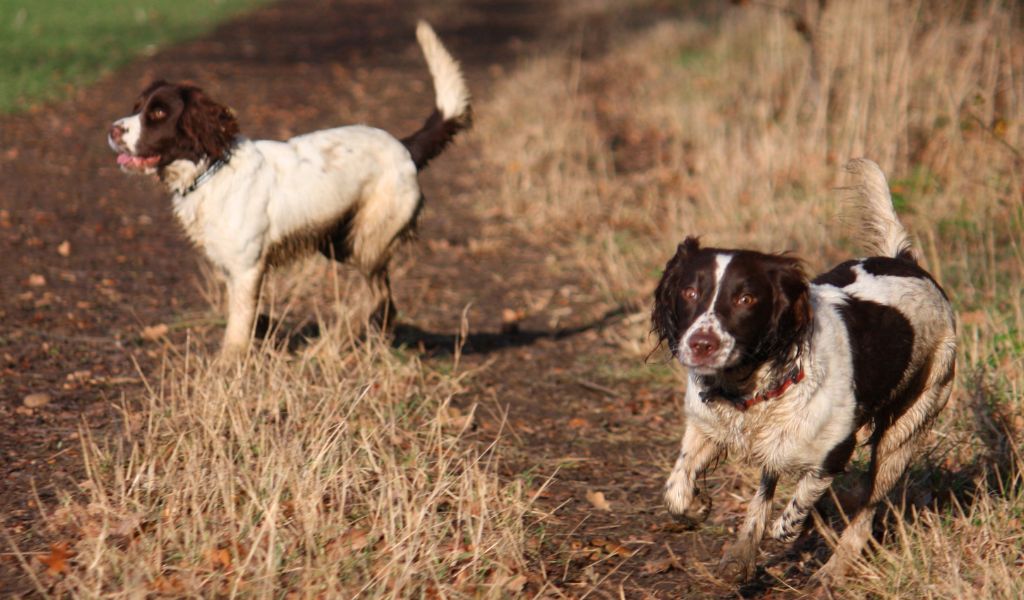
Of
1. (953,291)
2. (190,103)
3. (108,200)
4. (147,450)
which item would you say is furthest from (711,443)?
(108,200)

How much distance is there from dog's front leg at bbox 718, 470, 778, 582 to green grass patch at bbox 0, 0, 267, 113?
1008 cm

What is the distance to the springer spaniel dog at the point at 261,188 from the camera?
532 cm

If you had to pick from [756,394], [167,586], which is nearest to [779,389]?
[756,394]

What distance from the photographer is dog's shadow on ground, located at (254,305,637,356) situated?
6145 millimetres

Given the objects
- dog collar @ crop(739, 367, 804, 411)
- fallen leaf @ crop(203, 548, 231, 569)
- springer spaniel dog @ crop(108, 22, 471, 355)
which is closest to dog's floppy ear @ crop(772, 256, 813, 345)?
dog collar @ crop(739, 367, 804, 411)

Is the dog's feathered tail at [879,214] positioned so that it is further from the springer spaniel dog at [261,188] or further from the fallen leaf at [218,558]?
the fallen leaf at [218,558]

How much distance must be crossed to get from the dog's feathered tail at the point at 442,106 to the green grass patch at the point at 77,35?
7089 mm

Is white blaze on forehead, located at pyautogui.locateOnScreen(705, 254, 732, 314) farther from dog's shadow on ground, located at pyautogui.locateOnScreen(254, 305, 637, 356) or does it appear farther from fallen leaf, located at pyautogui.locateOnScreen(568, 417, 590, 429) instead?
dog's shadow on ground, located at pyautogui.locateOnScreen(254, 305, 637, 356)

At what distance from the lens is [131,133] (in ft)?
17.4

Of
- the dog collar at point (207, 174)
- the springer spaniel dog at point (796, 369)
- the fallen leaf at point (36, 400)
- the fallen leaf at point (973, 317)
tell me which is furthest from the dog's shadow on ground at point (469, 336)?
the springer spaniel dog at point (796, 369)

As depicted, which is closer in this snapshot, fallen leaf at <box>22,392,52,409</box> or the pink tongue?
fallen leaf at <box>22,392,52,409</box>

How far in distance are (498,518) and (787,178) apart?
5.71 m

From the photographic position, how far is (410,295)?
742 cm

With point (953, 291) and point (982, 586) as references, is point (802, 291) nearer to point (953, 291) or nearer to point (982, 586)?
point (982, 586)
